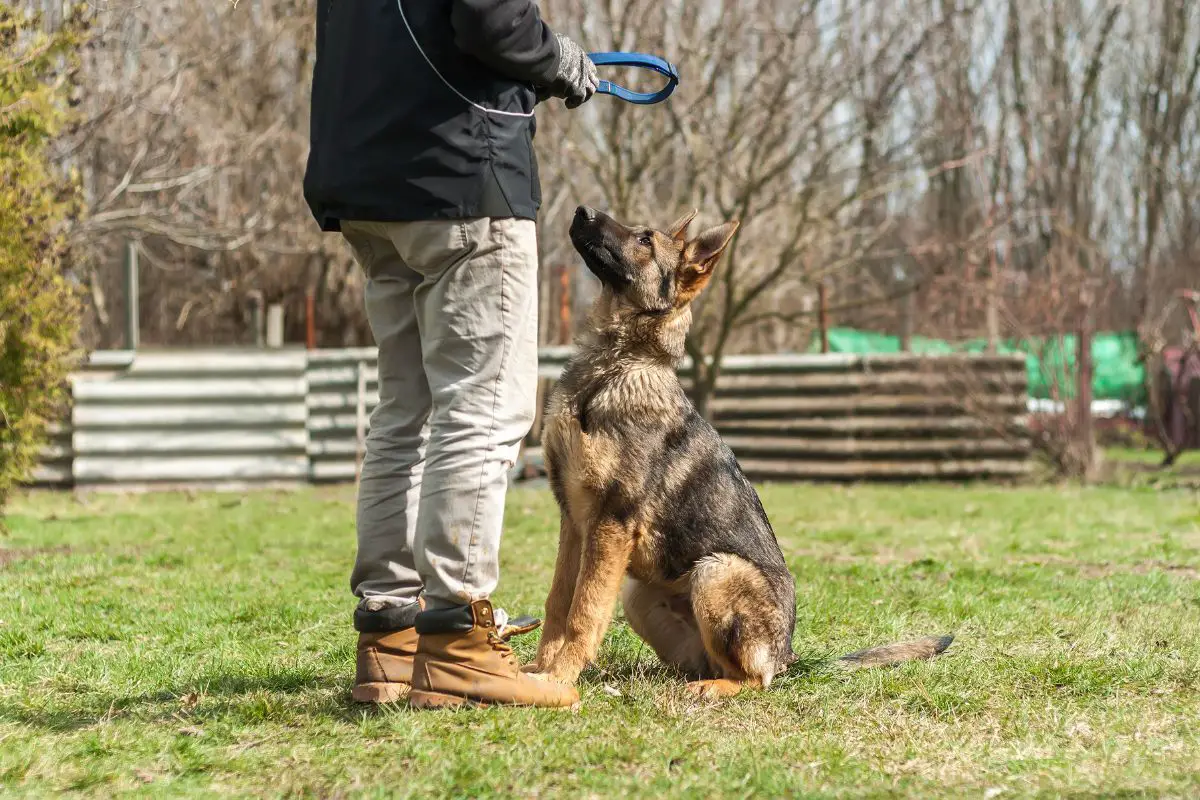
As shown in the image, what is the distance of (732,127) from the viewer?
12.9 metres

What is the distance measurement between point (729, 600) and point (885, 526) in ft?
17.6

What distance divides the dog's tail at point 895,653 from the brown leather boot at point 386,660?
4.97 ft

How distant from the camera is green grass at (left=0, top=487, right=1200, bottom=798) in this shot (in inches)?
119

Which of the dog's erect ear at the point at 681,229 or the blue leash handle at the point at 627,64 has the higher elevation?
the blue leash handle at the point at 627,64

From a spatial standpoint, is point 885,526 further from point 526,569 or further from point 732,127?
point 732,127

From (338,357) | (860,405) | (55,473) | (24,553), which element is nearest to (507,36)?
(24,553)

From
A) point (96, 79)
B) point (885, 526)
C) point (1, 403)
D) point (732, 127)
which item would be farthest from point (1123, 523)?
point (96, 79)

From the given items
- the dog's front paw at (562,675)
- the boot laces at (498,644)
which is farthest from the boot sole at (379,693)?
the dog's front paw at (562,675)

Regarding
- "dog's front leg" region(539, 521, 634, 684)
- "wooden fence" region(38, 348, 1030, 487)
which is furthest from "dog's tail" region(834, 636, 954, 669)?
"wooden fence" region(38, 348, 1030, 487)

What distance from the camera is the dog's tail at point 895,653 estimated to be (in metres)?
4.16

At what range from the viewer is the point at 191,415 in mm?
12844

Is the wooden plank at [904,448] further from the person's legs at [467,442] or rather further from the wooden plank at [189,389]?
the person's legs at [467,442]

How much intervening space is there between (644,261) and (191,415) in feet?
31.7

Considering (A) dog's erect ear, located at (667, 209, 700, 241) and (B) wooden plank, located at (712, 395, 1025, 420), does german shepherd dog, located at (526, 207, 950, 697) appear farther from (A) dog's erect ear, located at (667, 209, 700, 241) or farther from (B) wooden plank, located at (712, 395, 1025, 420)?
(B) wooden plank, located at (712, 395, 1025, 420)
